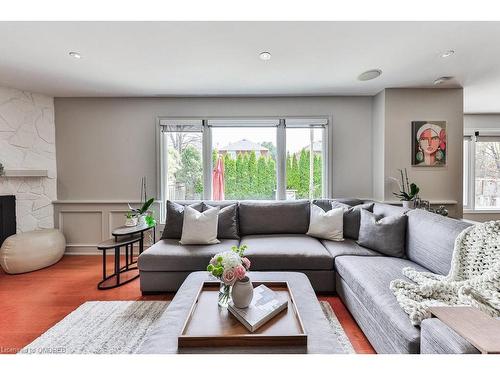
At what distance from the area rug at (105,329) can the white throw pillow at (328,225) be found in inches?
29.5

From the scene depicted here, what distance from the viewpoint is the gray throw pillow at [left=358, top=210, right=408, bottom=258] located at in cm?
215

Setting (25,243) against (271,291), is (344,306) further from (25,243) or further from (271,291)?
(25,243)

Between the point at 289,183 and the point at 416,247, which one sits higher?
the point at 289,183

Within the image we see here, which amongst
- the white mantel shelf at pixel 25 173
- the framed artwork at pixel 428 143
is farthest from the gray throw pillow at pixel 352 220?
the white mantel shelf at pixel 25 173

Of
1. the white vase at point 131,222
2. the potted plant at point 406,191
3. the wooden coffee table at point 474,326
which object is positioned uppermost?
the potted plant at point 406,191

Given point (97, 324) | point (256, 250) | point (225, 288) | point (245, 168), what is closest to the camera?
point (225, 288)

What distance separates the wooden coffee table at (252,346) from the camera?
1.05m

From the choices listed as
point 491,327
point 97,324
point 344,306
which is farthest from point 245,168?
point 491,327

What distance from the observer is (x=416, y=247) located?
2.00 m

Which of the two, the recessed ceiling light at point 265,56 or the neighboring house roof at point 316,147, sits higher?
the recessed ceiling light at point 265,56

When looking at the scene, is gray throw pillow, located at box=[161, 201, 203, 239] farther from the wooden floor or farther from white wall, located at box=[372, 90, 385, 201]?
white wall, located at box=[372, 90, 385, 201]

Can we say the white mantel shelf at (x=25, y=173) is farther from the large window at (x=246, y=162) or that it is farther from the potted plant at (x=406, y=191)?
the potted plant at (x=406, y=191)

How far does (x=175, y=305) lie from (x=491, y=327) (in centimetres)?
145

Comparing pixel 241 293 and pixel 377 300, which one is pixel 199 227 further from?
pixel 377 300
